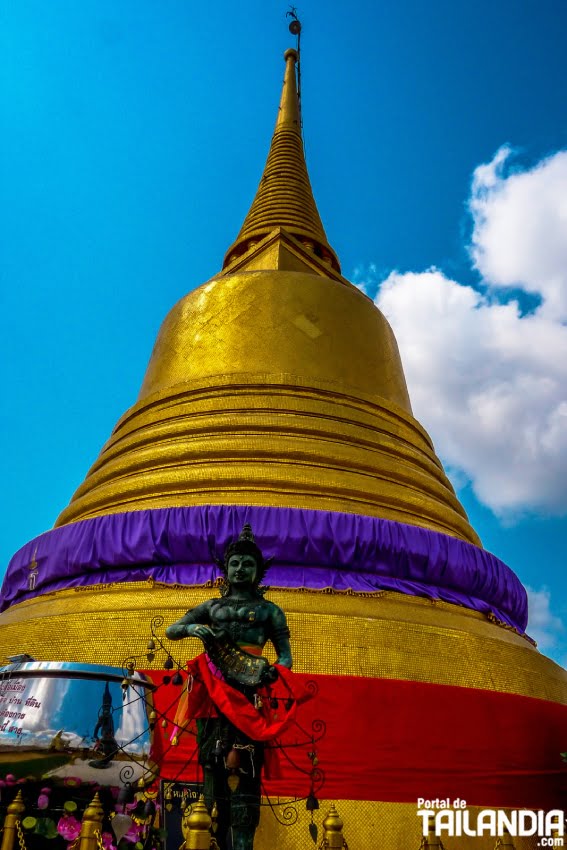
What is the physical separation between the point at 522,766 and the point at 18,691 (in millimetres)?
3441

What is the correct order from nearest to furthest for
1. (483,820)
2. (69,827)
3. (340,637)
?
(69,827), (483,820), (340,637)

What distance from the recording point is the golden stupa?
16.8ft

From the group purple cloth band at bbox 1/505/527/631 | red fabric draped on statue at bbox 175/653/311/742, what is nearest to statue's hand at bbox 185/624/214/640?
red fabric draped on statue at bbox 175/653/311/742

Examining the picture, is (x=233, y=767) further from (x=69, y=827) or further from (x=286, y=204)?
(x=286, y=204)

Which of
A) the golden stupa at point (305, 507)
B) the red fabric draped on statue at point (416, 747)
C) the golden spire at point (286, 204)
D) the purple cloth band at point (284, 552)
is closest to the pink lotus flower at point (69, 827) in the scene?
the red fabric draped on statue at point (416, 747)

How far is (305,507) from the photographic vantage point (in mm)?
6570

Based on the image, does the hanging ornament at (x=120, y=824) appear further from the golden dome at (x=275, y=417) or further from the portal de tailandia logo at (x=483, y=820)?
the golden dome at (x=275, y=417)

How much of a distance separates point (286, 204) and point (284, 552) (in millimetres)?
7887

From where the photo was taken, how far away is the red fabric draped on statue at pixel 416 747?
4480 millimetres

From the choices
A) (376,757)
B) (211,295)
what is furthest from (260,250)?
(376,757)

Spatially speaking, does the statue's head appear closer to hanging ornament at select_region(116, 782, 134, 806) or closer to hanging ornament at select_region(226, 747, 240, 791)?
hanging ornament at select_region(226, 747, 240, 791)

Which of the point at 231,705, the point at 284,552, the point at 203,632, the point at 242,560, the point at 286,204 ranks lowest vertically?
the point at 231,705

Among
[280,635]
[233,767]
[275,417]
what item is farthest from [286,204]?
[233,767]

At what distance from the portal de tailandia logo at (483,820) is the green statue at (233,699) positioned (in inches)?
64.3
